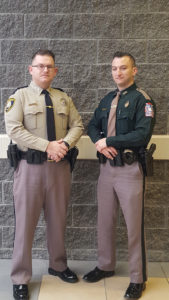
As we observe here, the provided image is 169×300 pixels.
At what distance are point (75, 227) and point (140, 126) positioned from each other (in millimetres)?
1223

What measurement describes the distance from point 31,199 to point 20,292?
681mm

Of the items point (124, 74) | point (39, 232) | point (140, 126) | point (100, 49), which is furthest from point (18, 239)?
point (100, 49)

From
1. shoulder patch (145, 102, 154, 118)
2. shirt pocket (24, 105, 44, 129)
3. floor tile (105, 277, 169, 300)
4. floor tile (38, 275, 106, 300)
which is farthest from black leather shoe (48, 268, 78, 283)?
shoulder patch (145, 102, 154, 118)

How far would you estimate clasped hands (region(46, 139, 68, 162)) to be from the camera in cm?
243

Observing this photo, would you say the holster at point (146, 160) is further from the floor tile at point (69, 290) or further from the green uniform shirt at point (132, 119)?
the floor tile at point (69, 290)

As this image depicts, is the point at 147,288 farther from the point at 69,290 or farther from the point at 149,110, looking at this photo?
the point at 149,110

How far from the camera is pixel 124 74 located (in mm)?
2502

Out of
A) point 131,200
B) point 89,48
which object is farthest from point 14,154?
point 89,48

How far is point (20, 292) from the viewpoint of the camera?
250 cm

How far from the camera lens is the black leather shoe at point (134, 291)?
2.50 meters

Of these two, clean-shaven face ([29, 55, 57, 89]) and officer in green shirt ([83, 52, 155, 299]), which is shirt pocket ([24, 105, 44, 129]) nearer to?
clean-shaven face ([29, 55, 57, 89])

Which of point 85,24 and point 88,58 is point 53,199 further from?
point 85,24

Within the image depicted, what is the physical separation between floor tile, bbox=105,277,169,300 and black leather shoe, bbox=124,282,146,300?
5 centimetres

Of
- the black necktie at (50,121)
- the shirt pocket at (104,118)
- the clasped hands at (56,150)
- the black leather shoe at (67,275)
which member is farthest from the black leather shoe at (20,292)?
the shirt pocket at (104,118)
